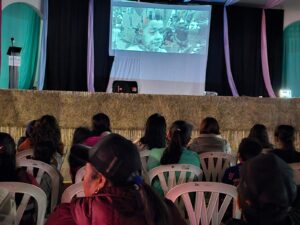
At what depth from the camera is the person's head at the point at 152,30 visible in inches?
347

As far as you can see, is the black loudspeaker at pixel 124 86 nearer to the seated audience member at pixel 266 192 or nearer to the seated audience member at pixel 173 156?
the seated audience member at pixel 173 156

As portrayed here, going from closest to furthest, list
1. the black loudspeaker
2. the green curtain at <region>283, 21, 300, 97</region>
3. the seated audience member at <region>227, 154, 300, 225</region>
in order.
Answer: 1. the seated audience member at <region>227, 154, 300, 225</region>
2. the black loudspeaker
3. the green curtain at <region>283, 21, 300, 97</region>

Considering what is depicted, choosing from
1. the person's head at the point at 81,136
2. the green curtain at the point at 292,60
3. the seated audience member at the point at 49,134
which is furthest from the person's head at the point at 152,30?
the person's head at the point at 81,136

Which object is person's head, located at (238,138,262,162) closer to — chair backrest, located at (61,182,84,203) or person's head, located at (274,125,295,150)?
person's head, located at (274,125,295,150)

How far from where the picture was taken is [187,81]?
9.30 metres

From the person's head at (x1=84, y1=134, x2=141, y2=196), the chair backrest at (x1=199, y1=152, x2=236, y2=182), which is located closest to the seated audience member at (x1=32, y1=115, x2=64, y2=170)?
the chair backrest at (x1=199, y1=152, x2=236, y2=182)

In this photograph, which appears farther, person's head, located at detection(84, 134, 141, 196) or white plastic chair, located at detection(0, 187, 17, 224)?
white plastic chair, located at detection(0, 187, 17, 224)

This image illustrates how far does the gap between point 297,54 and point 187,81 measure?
9.81 feet

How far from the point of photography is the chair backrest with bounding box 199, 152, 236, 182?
125 inches

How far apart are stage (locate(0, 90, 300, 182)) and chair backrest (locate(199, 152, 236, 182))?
2.51 metres

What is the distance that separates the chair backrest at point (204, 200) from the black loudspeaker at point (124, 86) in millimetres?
6156

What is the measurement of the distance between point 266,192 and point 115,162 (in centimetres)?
42

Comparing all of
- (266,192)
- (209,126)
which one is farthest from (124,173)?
(209,126)

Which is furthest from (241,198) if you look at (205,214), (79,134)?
(79,134)
